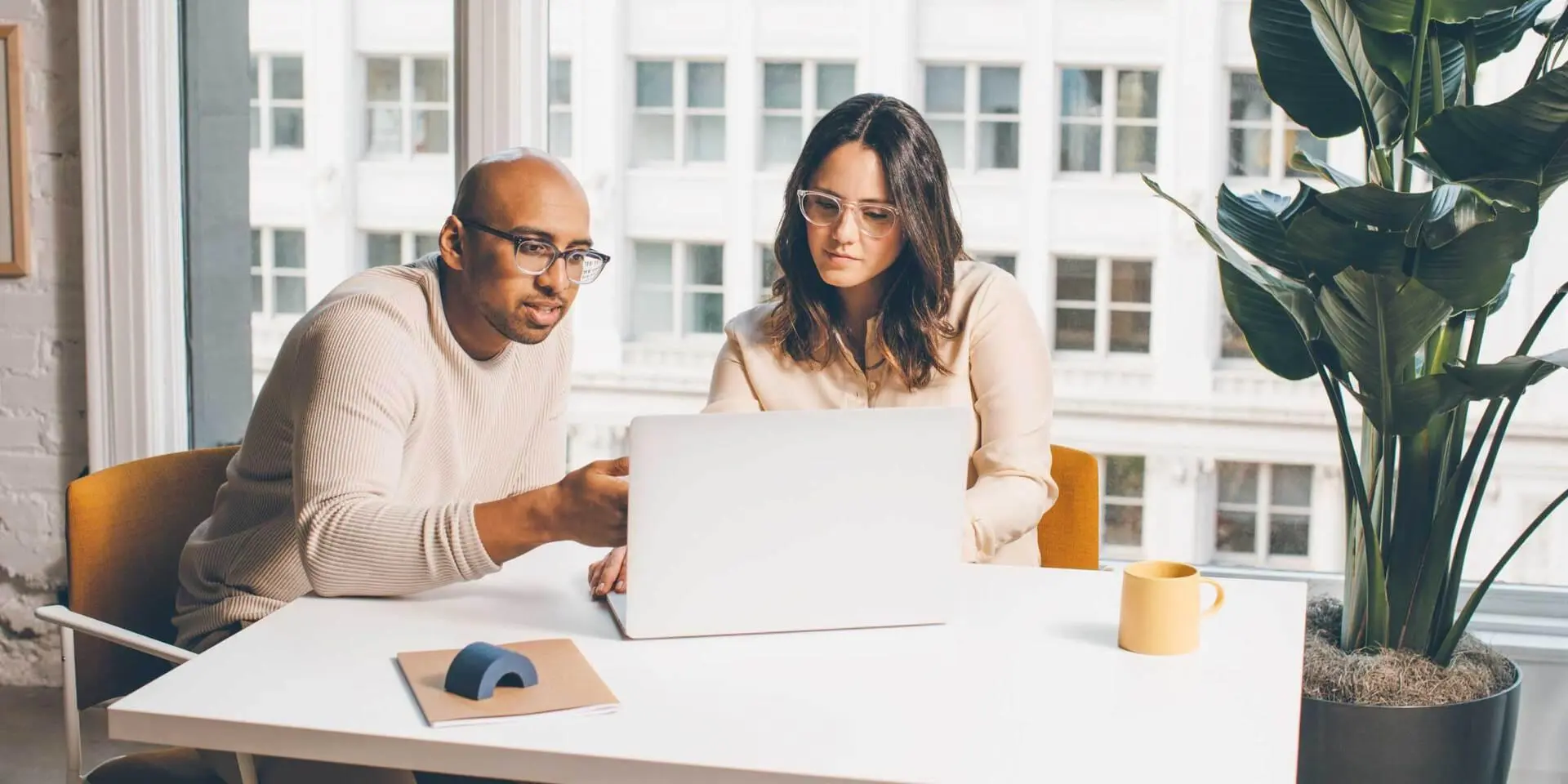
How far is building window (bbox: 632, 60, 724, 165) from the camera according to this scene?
281cm

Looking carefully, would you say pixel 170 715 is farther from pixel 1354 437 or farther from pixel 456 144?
pixel 1354 437

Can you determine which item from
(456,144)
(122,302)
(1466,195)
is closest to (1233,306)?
(1466,195)

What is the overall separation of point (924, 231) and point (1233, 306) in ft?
1.77

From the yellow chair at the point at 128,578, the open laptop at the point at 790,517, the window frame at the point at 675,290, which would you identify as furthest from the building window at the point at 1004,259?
the yellow chair at the point at 128,578

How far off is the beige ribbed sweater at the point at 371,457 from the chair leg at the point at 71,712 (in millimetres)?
186

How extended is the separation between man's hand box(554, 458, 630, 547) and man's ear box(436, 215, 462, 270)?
49cm

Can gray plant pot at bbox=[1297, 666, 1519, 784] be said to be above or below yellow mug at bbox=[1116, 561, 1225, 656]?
below

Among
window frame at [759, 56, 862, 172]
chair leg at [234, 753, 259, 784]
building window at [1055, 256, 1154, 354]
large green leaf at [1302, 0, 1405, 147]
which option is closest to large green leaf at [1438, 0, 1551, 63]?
large green leaf at [1302, 0, 1405, 147]

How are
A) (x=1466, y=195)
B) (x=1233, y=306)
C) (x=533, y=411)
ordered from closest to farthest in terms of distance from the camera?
(x=1466, y=195)
(x=533, y=411)
(x=1233, y=306)

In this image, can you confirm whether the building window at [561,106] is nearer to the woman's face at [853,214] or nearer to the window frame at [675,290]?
the window frame at [675,290]

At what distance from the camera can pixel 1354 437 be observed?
9.02ft

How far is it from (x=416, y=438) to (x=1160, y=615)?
3.24 feet

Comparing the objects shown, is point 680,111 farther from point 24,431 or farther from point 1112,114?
point 24,431

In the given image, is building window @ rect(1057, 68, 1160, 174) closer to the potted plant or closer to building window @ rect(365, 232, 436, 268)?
the potted plant
